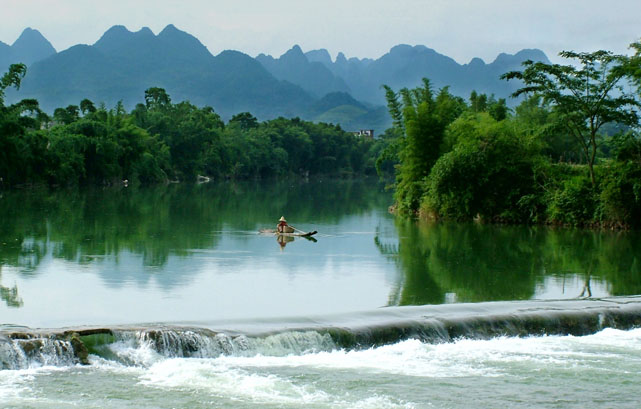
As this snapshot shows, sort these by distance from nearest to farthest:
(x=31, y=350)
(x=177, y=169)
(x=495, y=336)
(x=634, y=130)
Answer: (x=31, y=350) < (x=495, y=336) < (x=634, y=130) < (x=177, y=169)

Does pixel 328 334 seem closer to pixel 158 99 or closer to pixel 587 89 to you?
pixel 587 89

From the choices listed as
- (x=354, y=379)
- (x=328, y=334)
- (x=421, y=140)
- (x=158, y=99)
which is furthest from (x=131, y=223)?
(x=158, y=99)

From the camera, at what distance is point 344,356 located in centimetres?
1066

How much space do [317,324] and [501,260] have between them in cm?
964

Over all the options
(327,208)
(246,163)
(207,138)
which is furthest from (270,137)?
(327,208)

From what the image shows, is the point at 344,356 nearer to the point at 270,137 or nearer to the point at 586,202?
the point at 586,202

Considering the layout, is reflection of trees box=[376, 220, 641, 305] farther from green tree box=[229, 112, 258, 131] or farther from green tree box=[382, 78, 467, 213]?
green tree box=[229, 112, 258, 131]

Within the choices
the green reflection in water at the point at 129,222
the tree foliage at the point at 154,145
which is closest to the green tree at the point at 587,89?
the green reflection in water at the point at 129,222

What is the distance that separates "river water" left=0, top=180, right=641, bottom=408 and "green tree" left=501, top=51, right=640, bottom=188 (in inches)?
248

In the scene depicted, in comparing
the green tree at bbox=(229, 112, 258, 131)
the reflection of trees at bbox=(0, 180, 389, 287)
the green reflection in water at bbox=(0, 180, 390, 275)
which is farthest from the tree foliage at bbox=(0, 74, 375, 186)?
the reflection of trees at bbox=(0, 180, 389, 287)

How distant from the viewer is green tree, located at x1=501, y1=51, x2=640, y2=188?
2723 centimetres

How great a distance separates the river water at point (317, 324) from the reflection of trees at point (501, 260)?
87 millimetres

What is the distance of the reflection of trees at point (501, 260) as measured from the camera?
15754 millimetres

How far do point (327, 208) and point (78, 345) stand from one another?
101 feet
